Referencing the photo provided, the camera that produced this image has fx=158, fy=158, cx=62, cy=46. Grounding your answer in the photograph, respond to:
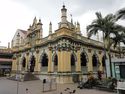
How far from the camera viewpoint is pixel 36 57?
27.6 m

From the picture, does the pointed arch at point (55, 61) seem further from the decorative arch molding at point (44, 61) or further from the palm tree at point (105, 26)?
the palm tree at point (105, 26)

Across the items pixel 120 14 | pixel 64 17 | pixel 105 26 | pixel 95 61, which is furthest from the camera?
pixel 95 61

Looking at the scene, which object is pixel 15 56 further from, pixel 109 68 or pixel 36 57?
pixel 109 68

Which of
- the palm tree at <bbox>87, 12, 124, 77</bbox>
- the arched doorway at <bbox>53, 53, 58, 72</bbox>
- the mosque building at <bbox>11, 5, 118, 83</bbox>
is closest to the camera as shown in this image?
the palm tree at <bbox>87, 12, 124, 77</bbox>

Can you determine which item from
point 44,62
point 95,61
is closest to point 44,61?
point 44,62

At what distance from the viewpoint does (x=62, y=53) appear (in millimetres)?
21953

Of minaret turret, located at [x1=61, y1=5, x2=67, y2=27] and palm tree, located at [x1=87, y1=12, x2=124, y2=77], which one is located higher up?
minaret turret, located at [x1=61, y1=5, x2=67, y2=27]

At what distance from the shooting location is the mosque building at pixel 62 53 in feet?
72.6

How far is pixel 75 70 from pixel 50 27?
26.5 feet

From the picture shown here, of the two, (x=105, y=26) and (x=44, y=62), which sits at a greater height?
(x=105, y=26)

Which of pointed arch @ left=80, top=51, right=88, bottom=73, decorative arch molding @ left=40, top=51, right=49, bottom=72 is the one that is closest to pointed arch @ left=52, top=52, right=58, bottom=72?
decorative arch molding @ left=40, top=51, right=49, bottom=72

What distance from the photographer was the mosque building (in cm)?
2212

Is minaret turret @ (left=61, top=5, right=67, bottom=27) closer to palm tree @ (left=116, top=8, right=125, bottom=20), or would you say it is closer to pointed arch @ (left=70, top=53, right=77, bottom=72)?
pointed arch @ (left=70, top=53, right=77, bottom=72)

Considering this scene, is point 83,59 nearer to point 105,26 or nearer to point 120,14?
point 105,26
